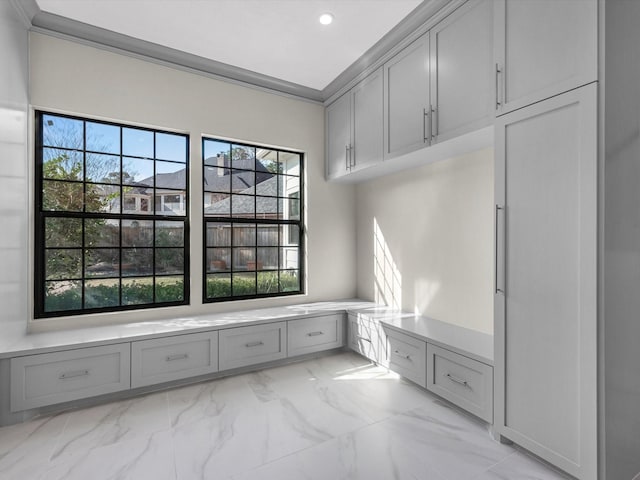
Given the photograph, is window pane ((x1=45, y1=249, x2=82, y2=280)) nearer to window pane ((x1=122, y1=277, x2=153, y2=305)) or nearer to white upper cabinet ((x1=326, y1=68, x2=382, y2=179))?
window pane ((x1=122, y1=277, x2=153, y2=305))

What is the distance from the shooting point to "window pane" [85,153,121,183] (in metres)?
2.68

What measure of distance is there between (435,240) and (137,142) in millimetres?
2804

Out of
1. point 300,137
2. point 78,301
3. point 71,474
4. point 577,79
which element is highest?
point 300,137

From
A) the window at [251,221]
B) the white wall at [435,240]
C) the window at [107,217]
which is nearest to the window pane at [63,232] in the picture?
the window at [107,217]

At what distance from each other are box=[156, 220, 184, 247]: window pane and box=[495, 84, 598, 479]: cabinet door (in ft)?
8.52

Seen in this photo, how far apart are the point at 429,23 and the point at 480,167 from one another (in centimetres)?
112

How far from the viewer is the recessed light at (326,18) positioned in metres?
2.35

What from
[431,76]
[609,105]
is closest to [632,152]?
[609,105]

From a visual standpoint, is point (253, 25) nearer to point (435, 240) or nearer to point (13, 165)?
point (13, 165)

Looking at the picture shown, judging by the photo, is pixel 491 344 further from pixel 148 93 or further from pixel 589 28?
pixel 148 93

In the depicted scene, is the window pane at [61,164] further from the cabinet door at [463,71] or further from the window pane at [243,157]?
the cabinet door at [463,71]

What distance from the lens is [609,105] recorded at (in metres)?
1.43

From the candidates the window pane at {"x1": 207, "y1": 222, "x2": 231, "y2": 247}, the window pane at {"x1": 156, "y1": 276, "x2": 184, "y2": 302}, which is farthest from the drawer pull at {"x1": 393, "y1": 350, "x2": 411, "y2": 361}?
the window pane at {"x1": 156, "y1": 276, "x2": 184, "y2": 302}

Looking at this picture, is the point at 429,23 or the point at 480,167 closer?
the point at 429,23
